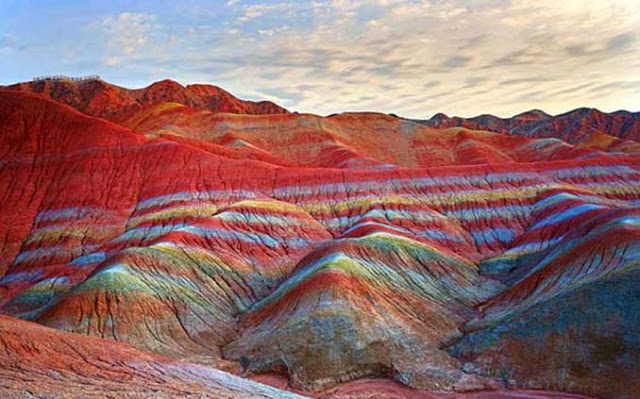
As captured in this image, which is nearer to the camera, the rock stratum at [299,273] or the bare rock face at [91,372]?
the bare rock face at [91,372]

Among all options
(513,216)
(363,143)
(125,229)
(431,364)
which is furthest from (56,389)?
(363,143)

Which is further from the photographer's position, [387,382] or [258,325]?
[258,325]

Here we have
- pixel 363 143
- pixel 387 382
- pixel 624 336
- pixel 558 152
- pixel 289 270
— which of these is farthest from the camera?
pixel 363 143

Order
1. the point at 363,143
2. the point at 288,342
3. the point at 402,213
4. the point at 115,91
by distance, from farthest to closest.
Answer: the point at 115,91 → the point at 363,143 → the point at 402,213 → the point at 288,342

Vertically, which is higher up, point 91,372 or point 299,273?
point 91,372

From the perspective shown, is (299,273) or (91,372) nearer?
(91,372)

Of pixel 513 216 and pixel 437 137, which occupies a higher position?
Result: pixel 437 137

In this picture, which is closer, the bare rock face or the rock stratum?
the bare rock face

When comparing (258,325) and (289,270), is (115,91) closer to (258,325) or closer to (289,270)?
(289,270)
